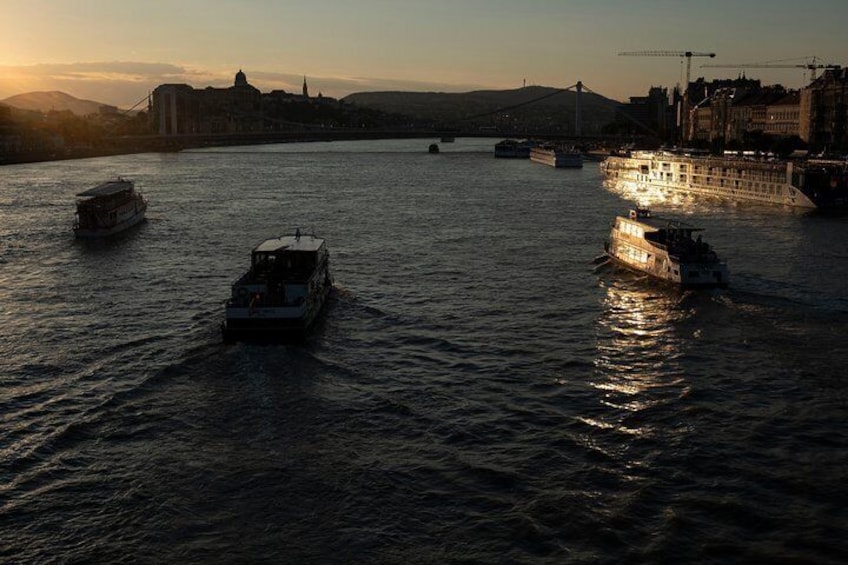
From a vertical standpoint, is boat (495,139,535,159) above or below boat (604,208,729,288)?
above

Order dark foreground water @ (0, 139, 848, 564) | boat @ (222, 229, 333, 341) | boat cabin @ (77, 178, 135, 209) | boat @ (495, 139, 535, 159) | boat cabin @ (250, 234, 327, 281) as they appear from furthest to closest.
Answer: boat @ (495, 139, 535, 159)
boat cabin @ (77, 178, 135, 209)
boat cabin @ (250, 234, 327, 281)
boat @ (222, 229, 333, 341)
dark foreground water @ (0, 139, 848, 564)

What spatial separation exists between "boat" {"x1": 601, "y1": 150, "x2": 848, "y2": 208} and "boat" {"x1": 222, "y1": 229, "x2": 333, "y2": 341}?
45370 millimetres

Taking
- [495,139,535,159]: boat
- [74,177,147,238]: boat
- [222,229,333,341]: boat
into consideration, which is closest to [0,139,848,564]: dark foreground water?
[222,229,333,341]: boat

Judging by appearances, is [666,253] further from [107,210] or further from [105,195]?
[105,195]

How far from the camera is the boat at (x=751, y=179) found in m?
64.0

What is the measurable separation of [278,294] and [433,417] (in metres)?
7.96

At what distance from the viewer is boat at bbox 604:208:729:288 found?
3206 cm

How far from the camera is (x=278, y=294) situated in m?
25.9

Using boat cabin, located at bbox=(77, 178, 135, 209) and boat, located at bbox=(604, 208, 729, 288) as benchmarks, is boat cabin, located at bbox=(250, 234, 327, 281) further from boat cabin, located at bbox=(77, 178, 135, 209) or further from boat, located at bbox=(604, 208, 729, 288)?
boat cabin, located at bbox=(77, 178, 135, 209)

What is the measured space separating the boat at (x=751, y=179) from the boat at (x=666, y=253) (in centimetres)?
3067

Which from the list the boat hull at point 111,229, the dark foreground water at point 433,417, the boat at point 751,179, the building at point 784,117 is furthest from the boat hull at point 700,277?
the building at point 784,117

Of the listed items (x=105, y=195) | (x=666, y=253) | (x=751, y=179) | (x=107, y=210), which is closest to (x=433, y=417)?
(x=666, y=253)

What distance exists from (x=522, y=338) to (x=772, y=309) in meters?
8.75

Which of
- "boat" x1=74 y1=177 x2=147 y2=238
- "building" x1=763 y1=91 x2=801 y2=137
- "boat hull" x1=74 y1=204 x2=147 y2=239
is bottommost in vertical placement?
→ "boat hull" x1=74 y1=204 x2=147 y2=239
